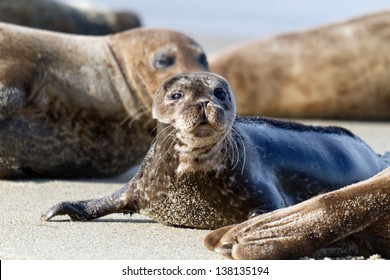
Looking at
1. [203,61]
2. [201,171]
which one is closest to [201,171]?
[201,171]

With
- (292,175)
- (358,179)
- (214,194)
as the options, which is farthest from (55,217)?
(358,179)

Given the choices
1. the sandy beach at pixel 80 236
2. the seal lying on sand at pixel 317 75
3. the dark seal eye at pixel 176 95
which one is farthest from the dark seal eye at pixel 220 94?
the seal lying on sand at pixel 317 75

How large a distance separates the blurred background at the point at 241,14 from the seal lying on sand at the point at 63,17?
1098 cm

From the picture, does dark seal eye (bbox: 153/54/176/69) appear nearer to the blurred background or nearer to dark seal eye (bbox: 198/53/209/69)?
dark seal eye (bbox: 198/53/209/69)

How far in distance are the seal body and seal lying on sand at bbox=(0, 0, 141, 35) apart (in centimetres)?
561

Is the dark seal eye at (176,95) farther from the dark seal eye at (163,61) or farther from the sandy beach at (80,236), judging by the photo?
the dark seal eye at (163,61)

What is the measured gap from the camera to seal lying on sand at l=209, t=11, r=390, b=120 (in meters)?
11.9

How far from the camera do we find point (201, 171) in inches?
222

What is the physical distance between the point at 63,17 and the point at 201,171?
6512 millimetres

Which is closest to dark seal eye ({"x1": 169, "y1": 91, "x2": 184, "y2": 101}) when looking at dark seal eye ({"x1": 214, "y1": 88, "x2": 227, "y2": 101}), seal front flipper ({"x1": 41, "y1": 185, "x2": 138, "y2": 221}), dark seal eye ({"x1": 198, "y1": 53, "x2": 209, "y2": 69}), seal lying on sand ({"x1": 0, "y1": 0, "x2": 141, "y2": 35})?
dark seal eye ({"x1": 214, "y1": 88, "x2": 227, "y2": 101})

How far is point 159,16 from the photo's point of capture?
27.7 meters

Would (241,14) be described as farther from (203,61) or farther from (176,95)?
(176,95)

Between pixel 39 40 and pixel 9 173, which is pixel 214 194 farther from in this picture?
pixel 39 40

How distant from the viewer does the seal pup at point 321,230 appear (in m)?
4.91
